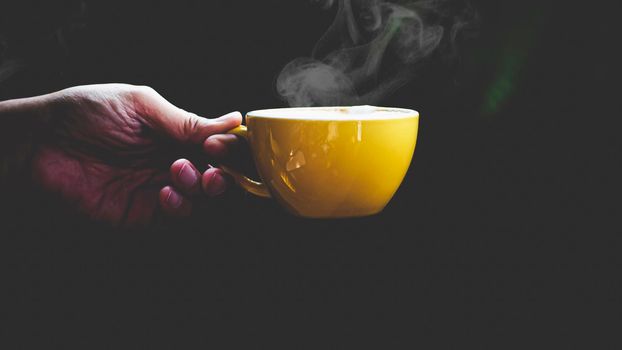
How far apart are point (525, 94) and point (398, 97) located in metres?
0.33

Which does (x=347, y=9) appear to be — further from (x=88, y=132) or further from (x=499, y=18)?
(x=88, y=132)

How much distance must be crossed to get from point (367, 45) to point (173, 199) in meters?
0.62

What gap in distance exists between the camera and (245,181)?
915 millimetres

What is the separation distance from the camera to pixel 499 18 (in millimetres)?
1158

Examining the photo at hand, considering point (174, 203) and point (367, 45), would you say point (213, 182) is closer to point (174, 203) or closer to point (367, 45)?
point (174, 203)

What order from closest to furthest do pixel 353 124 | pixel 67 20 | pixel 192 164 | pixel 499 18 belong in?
pixel 353 124 → pixel 192 164 → pixel 499 18 → pixel 67 20

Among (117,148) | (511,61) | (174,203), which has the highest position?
(511,61)

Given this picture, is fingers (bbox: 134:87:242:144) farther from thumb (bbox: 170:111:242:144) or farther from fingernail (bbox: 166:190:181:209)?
fingernail (bbox: 166:190:181:209)

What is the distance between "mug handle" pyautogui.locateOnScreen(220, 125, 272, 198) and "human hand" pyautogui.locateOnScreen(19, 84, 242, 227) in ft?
0.17

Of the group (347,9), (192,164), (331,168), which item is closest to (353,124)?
(331,168)

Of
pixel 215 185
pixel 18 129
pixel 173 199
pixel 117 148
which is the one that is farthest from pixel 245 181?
pixel 18 129

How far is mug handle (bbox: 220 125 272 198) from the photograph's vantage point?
89 centimetres

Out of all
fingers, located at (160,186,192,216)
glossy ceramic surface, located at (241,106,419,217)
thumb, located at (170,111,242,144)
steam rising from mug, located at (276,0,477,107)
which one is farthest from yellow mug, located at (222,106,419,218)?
steam rising from mug, located at (276,0,477,107)

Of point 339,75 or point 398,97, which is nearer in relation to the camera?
point 339,75
